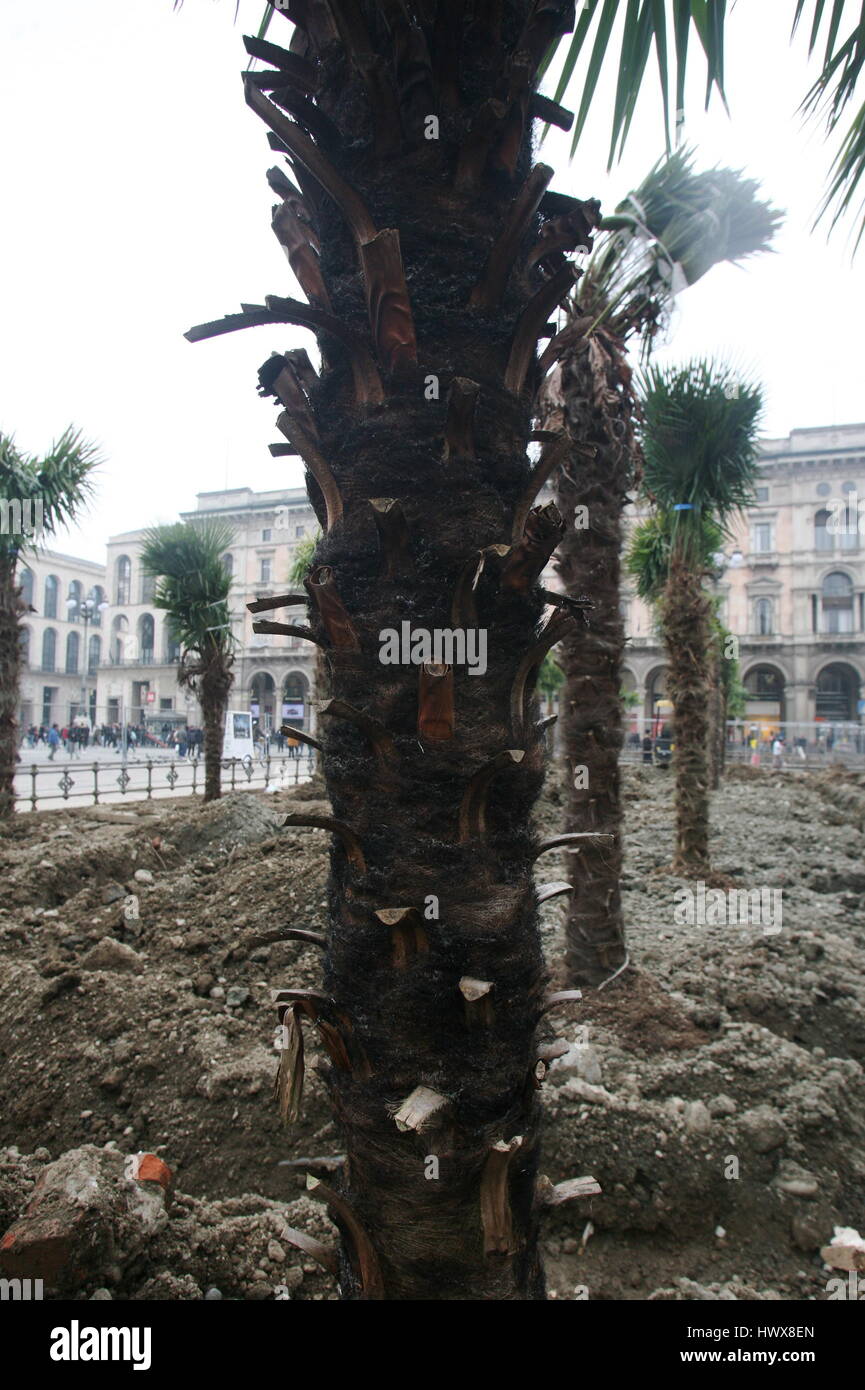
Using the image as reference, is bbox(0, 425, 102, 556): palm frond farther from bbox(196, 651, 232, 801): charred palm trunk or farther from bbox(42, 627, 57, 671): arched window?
bbox(42, 627, 57, 671): arched window

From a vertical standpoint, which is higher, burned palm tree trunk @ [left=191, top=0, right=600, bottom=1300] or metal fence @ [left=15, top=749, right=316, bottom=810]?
burned palm tree trunk @ [left=191, top=0, right=600, bottom=1300]

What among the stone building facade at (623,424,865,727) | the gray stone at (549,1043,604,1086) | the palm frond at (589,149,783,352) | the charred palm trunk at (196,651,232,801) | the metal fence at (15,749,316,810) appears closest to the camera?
the gray stone at (549,1043,604,1086)

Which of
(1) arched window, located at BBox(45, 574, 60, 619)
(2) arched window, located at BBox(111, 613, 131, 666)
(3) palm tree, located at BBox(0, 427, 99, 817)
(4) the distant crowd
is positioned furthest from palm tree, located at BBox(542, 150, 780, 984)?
(1) arched window, located at BBox(45, 574, 60, 619)

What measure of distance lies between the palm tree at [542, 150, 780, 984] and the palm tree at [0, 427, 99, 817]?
8964 mm

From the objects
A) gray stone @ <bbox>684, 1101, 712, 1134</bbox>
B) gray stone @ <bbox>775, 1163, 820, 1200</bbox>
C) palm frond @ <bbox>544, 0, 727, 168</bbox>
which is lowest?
gray stone @ <bbox>775, 1163, 820, 1200</bbox>

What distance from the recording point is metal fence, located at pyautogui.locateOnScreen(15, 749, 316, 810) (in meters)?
15.3

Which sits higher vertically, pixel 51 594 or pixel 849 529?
pixel 849 529

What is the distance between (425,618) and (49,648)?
64.5 meters

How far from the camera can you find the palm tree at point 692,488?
357 inches

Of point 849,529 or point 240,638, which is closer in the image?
point 849,529

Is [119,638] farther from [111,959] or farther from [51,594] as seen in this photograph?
[111,959]

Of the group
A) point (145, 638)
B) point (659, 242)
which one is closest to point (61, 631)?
point (145, 638)

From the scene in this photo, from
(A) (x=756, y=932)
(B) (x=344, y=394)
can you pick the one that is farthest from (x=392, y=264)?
(A) (x=756, y=932)

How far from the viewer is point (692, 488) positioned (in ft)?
31.1
